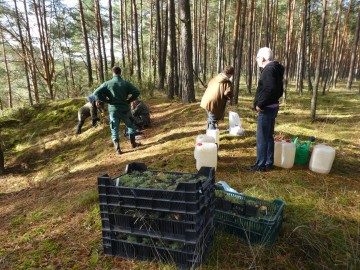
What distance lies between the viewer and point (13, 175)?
305 inches

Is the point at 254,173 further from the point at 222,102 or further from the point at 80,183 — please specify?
the point at 80,183

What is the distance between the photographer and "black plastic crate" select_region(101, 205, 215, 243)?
2162 mm

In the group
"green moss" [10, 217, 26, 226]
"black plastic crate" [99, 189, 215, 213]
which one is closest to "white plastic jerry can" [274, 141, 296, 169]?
"black plastic crate" [99, 189, 215, 213]

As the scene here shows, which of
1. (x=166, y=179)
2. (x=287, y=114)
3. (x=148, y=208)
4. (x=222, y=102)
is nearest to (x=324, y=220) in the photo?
(x=166, y=179)

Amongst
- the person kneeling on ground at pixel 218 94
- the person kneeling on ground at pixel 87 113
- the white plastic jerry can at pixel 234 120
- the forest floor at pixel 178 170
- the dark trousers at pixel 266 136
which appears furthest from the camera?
the person kneeling on ground at pixel 87 113

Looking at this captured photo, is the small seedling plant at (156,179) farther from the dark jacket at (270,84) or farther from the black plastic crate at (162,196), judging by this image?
the dark jacket at (270,84)

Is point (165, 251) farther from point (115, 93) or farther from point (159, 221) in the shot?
point (115, 93)

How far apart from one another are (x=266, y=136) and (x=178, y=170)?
1746 millimetres

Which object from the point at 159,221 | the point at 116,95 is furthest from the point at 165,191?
the point at 116,95

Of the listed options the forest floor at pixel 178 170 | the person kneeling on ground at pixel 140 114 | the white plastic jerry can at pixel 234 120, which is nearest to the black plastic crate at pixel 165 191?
the forest floor at pixel 178 170

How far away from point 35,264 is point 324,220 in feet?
10.8

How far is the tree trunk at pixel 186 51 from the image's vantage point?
29.4ft

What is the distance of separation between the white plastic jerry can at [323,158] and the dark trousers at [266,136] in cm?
77

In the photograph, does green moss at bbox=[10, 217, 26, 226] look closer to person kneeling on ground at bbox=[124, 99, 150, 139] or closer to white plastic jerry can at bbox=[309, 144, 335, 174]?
person kneeling on ground at bbox=[124, 99, 150, 139]
